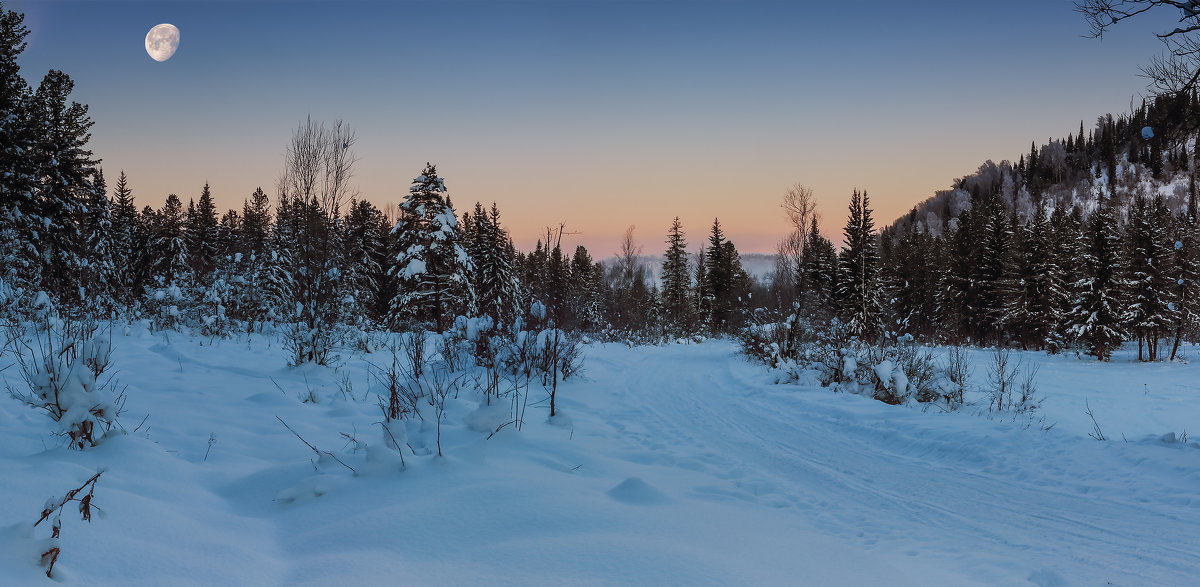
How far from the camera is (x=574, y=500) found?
4090mm

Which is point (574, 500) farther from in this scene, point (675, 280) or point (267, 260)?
point (675, 280)

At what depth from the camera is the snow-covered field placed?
2934 millimetres

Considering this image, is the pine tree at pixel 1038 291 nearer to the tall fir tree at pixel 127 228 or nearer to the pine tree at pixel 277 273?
the pine tree at pixel 277 273

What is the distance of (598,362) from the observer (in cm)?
1714

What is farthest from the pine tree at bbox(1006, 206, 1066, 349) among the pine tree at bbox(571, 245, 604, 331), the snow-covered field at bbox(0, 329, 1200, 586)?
the snow-covered field at bbox(0, 329, 1200, 586)

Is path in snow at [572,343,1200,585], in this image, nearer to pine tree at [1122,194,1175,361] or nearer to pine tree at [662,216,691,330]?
pine tree at [1122,194,1175,361]

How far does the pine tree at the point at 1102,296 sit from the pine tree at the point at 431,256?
33687 millimetres

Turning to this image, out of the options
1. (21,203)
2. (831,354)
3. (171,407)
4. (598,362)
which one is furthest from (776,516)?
(21,203)

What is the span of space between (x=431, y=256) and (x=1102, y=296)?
118ft

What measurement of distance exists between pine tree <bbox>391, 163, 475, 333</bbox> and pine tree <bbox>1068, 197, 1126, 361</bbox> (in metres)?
33.7

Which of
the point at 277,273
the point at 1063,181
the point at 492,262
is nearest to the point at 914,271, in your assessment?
the point at 492,262

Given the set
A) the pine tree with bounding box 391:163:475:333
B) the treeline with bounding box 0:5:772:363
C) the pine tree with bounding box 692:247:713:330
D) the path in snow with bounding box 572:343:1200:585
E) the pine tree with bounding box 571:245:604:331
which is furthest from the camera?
the pine tree with bounding box 692:247:713:330

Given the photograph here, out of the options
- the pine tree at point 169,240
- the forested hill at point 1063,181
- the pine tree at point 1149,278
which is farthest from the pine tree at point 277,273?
the forested hill at point 1063,181

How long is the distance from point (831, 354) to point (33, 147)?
29.2 metres
